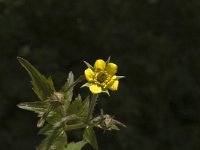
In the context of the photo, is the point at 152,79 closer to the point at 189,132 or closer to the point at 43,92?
the point at 189,132

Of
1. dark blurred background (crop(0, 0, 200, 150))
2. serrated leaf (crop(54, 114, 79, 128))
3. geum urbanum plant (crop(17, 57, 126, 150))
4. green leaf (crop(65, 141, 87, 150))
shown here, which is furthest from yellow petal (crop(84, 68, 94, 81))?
dark blurred background (crop(0, 0, 200, 150))

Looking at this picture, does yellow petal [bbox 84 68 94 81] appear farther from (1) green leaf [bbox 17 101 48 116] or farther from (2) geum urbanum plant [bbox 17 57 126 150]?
(1) green leaf [bbox 17 101 48 116]

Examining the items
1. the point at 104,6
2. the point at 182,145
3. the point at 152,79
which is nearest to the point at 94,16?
the point at 104,6

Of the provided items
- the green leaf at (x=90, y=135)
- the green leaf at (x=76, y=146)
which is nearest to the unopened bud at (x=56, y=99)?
the green leaf at (x=90, y=135)

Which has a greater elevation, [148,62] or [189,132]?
[148,62]

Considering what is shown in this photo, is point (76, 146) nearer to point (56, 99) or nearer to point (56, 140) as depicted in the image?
point (56, 140)

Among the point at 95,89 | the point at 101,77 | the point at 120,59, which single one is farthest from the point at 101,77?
the point at 120,59

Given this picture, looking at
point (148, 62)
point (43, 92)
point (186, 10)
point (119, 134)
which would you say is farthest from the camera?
point (186, 10)

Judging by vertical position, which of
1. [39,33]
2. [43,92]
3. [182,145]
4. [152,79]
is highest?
[39,33]

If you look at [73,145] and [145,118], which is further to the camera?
[145,118]
